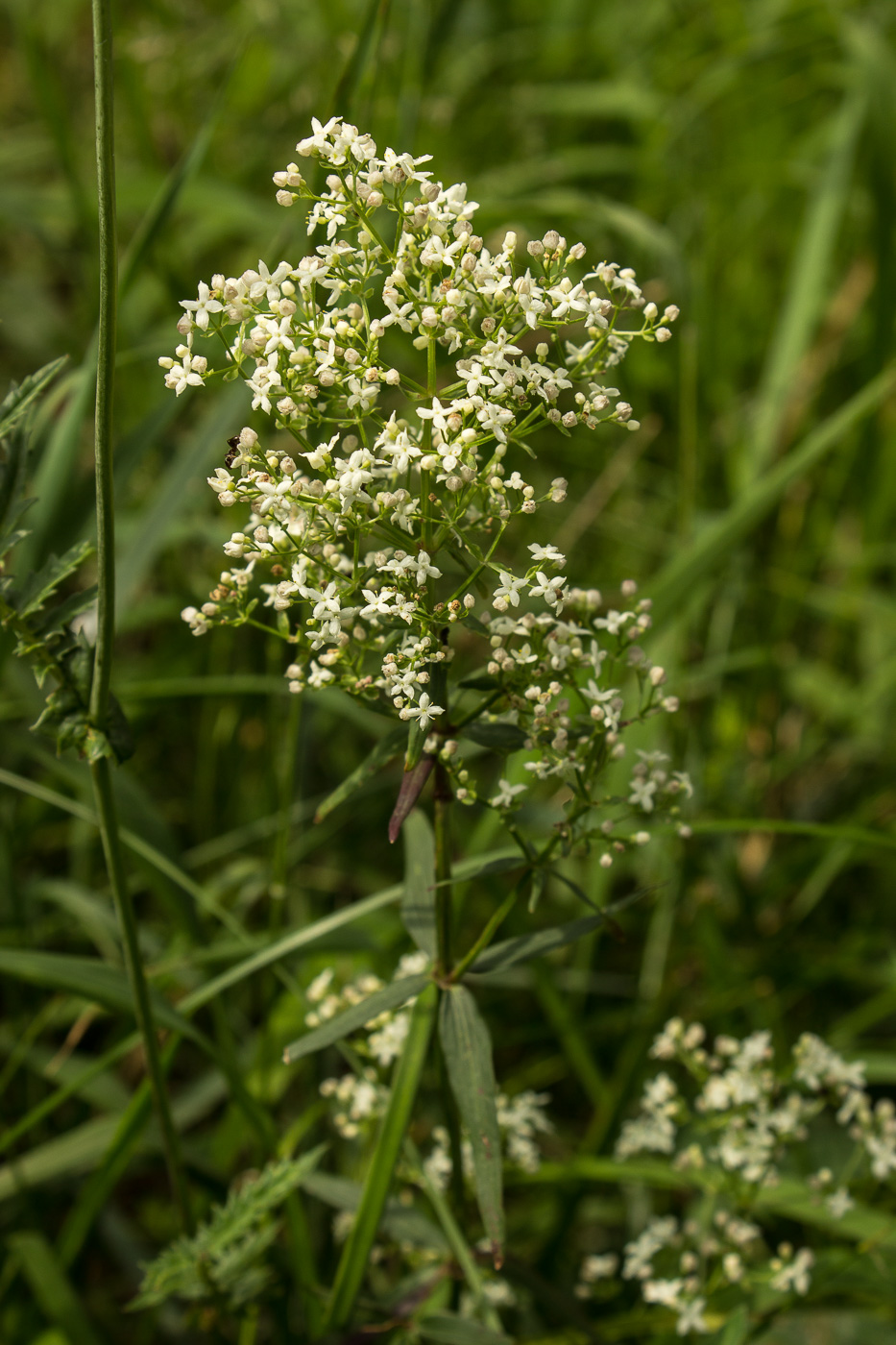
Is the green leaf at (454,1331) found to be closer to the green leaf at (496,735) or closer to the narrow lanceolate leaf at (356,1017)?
the narrow lanceolate leaf at (356,1017)

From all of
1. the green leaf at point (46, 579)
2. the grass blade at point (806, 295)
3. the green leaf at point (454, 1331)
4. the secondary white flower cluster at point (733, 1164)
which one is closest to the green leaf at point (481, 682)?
the green leaf at point (46, 579)

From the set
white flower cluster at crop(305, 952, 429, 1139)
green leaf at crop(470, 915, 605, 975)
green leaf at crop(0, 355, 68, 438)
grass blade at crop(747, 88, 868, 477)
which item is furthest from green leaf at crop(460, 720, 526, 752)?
grass blade at crop(747, 88, 868, 477)

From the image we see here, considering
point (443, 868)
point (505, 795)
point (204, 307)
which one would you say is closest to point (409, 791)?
point (505, 795)

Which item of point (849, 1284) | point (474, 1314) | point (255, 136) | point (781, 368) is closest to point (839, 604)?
point (781, 368)

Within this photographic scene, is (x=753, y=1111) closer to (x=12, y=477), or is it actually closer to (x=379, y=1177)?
(x=379, y=1177)

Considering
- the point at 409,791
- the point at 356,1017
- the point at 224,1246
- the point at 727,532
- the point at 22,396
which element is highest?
the point at 727,532

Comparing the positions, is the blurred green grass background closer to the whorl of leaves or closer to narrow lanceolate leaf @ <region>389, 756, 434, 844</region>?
the whorl of leaves
